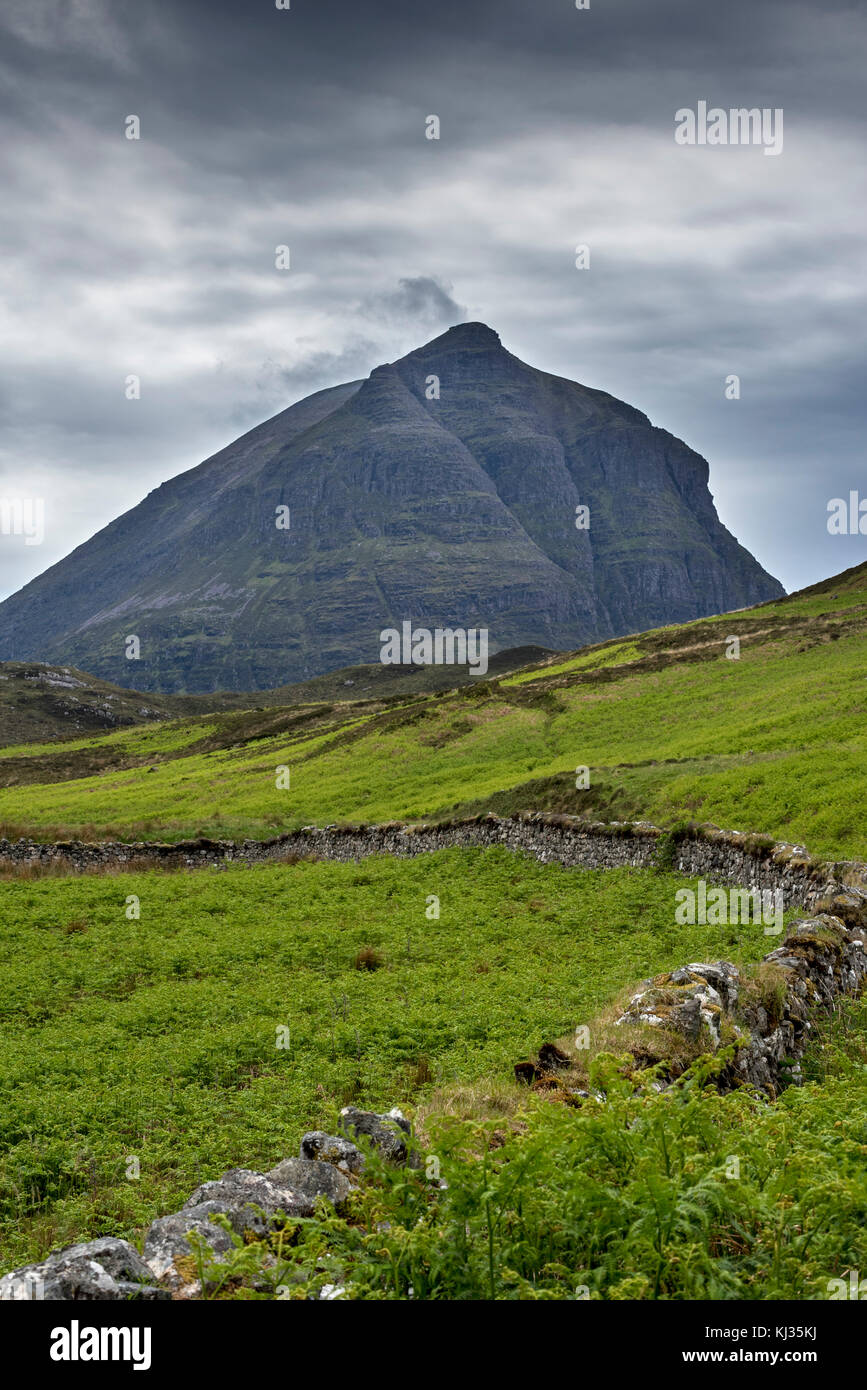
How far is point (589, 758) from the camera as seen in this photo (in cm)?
5284

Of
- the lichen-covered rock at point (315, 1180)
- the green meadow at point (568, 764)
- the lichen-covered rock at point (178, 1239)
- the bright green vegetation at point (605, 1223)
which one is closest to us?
the bright green vegetation at point (605, 1223)

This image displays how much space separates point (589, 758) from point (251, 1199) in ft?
155

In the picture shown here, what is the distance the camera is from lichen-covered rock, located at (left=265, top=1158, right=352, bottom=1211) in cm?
694

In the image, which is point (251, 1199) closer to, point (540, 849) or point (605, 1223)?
point (605, 1223)

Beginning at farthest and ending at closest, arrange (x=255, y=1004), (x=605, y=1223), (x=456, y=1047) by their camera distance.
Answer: (x=255, y=1004), (x=456, y=1047), (x=605, y=1223)

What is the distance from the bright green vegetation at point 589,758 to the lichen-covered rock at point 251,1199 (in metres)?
20.7

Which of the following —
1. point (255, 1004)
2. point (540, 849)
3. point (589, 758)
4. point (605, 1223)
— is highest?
point (589, 758)

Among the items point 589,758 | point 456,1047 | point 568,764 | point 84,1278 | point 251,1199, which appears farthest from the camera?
point 589,758

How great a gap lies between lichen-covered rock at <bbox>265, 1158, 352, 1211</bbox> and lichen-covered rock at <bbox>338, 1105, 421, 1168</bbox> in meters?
0.37

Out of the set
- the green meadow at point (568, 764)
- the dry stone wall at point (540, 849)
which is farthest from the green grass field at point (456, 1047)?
the dry stone wall at point (540, 849)

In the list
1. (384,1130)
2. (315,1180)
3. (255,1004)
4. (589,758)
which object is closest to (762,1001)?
(384,1130)

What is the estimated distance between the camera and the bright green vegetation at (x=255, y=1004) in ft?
34.7

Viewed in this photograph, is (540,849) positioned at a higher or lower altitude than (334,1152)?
higher

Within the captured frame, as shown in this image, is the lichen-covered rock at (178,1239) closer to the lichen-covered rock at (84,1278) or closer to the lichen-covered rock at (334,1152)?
the lichen-covered rock at (84,1278)
